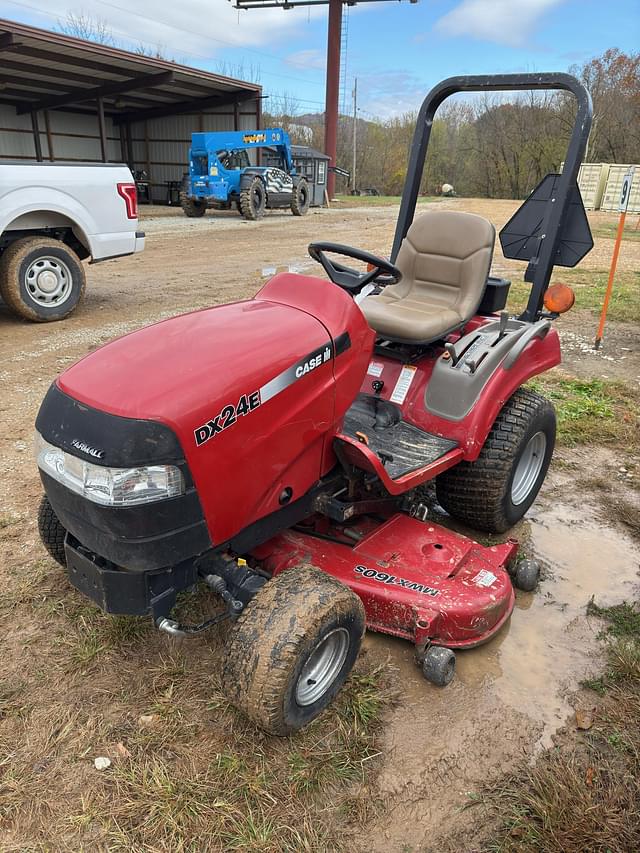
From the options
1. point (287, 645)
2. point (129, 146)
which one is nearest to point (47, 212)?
point (287, 645)

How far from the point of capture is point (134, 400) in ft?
5.90

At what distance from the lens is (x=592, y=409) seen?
4.73m

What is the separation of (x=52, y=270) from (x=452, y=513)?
5108mm

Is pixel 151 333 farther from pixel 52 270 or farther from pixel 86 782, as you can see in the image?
pixel 52 270

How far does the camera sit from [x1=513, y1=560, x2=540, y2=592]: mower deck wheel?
2797 millimetres

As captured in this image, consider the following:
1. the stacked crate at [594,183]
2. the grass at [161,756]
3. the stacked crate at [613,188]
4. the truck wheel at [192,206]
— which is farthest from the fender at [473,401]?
the stacked crate at [594,183]

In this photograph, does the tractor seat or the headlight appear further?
the tractor seat

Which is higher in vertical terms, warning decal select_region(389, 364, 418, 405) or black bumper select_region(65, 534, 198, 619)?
warning decal select_region(389, 364, 418, 405)

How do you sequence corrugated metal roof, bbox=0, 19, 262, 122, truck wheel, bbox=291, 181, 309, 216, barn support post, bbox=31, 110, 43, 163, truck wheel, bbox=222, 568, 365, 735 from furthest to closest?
barn support post, bbox=31, 110, 43, 163 → truck wheel, bbox=291, 181, 309, 216 → corrugated metal roof, bbox=0, 19, 262, 122 → truck wheel, bbox=222, 568, 365, 735

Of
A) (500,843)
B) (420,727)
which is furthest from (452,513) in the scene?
(500,843)

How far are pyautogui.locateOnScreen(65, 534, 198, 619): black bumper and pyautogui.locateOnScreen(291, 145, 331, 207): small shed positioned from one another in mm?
23589

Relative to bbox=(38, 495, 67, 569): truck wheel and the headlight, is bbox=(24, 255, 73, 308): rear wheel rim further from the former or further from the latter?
the headlight

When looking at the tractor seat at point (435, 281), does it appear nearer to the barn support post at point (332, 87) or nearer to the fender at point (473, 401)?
the fender at point (473, 401)

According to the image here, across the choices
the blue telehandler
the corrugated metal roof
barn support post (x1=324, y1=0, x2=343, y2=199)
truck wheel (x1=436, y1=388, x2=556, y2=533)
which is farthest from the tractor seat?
barn support post (x1=324, y1=0, x2=343, y2=199)
